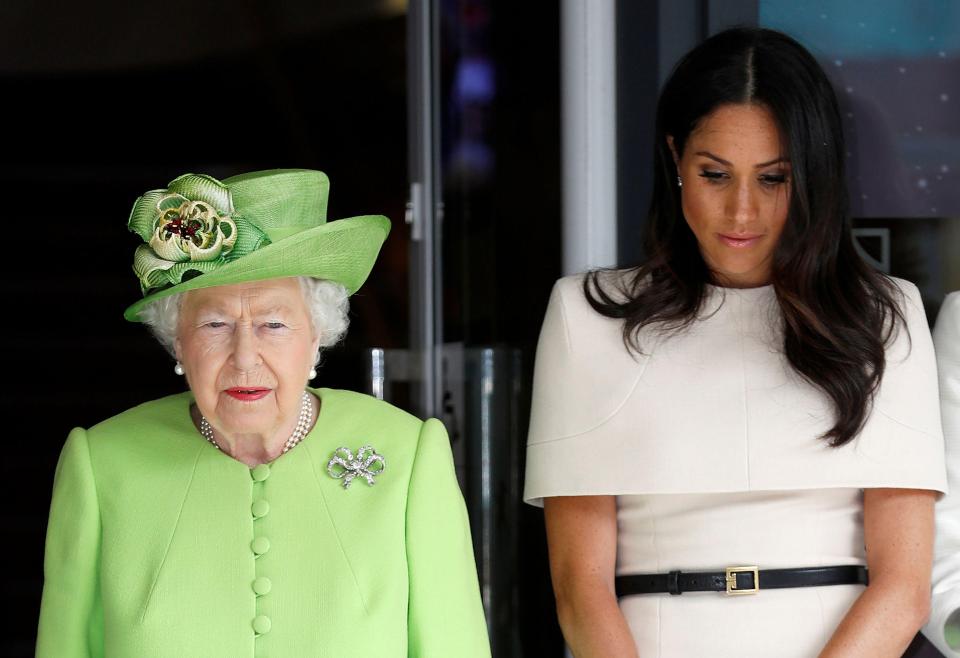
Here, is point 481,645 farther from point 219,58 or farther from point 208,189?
point 219,58

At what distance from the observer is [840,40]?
11.9ft

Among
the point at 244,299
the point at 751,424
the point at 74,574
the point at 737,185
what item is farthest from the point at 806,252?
the point at 74,574

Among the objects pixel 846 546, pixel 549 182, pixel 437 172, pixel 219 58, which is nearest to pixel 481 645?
pixel 846 546

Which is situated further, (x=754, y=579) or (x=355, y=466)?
(x=754, y=579)

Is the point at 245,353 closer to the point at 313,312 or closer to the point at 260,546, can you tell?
the point at 313,312

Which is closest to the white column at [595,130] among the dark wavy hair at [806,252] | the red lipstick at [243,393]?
the dark wavy hair at [806,252]

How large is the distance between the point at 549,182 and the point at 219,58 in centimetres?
204

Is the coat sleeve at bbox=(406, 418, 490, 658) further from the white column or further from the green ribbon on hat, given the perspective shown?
the white column

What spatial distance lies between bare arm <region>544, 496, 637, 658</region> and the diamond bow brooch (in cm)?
45

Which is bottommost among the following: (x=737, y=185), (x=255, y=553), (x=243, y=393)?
(x=255, y=553)

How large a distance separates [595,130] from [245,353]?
5.17 ft

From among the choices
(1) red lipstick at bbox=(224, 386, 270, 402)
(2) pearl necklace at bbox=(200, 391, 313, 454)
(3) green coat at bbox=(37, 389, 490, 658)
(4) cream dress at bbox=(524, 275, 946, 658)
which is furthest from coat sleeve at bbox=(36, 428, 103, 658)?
(4) cream dress at bbox=(524, 275, 946, 658)

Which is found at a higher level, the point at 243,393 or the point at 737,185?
the point at 737,185

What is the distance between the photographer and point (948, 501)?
9.66ft
